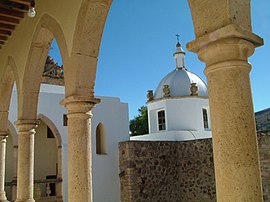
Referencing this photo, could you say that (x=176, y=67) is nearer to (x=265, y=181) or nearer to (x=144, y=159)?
(x=144, y=159)

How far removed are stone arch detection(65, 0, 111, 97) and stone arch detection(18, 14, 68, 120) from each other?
2.87 feet

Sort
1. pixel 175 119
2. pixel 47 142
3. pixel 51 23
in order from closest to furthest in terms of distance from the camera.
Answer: pixel 51 23, pixel 47 142, pixel 175 119

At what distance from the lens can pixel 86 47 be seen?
3.49 meters

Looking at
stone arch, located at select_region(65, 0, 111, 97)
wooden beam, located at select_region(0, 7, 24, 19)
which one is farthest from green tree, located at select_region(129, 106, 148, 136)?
stone arch, located at select_region(65, 0, 111, 97)

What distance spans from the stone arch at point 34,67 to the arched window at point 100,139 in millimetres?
7153

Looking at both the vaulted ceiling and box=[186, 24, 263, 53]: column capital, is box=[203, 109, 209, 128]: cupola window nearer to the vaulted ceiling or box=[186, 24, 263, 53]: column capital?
the vaulted ceiling

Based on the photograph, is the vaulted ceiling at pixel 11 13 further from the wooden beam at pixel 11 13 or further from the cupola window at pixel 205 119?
the cupola window at pixel 205 119

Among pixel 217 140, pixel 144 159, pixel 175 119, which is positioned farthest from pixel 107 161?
pixel 217 140

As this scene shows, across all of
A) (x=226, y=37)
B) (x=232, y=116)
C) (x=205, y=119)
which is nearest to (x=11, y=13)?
(x=226, y=37)

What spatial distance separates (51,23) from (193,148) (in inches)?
349

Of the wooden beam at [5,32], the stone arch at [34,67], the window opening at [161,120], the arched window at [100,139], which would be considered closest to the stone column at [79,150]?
the stone arch at [34,67]

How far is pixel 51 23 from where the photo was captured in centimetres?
418

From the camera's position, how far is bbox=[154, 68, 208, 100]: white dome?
15891mm

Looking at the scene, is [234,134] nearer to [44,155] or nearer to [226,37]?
[226,37]
